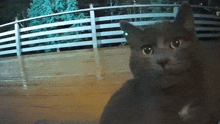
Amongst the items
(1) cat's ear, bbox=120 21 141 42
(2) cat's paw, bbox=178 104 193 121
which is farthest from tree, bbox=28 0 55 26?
(2) cat's paw, bbox=178 104 193 121

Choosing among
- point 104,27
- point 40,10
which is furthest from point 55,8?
point 104,27

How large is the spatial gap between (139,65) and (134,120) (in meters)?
0.14

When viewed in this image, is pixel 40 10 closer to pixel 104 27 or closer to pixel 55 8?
pixel 55 8

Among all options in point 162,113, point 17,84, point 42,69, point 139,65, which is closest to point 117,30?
point 139,65

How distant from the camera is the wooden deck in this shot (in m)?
0.43

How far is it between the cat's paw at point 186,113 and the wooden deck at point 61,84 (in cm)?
14

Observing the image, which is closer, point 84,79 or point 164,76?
point 164,76

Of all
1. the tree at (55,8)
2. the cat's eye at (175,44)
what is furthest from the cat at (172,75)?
the tree at (55,8)

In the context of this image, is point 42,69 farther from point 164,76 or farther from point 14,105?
point 164,76

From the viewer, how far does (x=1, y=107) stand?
65 centimetres

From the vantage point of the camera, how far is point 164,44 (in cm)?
29

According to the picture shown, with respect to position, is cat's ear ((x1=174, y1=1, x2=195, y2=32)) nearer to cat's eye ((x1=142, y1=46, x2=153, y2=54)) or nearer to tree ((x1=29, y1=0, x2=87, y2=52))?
cat's eye ((x1=142, y1=46, x2=153, y2=54))

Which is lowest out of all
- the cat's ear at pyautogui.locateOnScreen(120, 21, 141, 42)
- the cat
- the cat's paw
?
the cat's paw

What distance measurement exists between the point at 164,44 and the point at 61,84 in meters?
0.41
